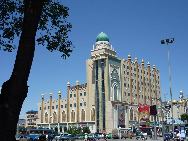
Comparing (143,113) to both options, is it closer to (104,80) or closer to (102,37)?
(104,80)

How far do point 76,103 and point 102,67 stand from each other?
58.7 feet

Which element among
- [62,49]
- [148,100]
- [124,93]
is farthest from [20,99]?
[148,100]

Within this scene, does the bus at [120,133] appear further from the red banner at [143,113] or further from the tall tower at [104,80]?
the red banner at [143,113]

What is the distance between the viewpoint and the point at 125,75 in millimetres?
94500

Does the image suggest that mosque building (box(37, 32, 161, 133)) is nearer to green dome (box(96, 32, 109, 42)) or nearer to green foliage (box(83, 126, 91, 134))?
green dome (box(96, 32, 109, 42))

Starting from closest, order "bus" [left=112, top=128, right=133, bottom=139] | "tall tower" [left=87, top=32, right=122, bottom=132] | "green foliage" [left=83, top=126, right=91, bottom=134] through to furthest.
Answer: "bus" [left=112, top=128, right=133, bottom=139], "green foliage" [left=83, top=126, right=91, bottom=134], "tall tower" [left=87, top=32, right=122, bottom=132]

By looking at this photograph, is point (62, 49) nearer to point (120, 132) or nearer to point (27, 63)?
point (27, 63)

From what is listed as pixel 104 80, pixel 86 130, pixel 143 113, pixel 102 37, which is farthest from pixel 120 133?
pixel 102 37

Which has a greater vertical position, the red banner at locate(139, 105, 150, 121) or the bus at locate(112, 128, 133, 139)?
the red banner at locate(139, 105, 150, 121)

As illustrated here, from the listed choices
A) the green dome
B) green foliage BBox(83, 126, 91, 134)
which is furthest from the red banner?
the green dome

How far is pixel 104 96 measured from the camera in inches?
3312

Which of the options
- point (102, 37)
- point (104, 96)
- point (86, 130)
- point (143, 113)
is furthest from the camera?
point (143, 113)

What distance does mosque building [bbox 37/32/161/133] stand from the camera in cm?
8419

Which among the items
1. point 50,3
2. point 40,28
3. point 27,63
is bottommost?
point 27,63
